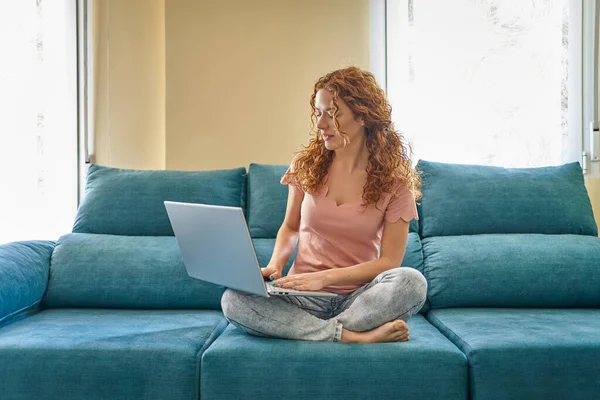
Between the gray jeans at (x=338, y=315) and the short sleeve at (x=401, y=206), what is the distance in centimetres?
21

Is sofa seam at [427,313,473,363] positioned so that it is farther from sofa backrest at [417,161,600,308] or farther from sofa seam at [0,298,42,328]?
sofa seam at [0,298,42,328]

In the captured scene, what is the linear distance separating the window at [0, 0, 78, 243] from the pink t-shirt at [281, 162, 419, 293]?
1.28 metres

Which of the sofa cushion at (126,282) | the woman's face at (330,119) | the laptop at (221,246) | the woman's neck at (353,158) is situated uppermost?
the woman's face at (330,119)

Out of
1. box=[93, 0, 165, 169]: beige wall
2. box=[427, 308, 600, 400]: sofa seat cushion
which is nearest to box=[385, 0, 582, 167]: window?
box=[93, 0, 165, 169]: beige wall

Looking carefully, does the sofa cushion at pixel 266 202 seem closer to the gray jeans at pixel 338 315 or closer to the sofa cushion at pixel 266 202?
the sofa cushion at pixel 266 202

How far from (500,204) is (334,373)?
1.17 meters

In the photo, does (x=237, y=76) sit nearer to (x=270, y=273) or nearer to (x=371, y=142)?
(x=371, y=142)

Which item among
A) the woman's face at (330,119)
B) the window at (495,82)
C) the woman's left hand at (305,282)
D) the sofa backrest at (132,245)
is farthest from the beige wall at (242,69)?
the woman's left hand at (305,282)

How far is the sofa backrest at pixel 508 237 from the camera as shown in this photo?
94.3 inches

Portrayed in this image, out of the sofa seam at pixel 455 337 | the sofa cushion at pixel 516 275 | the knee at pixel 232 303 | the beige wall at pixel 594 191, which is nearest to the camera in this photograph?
the sofa seam at pixel 455 337

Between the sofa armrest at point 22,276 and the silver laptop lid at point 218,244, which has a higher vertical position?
the silver laptop lid at point 218,244

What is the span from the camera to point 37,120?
9.23 ft

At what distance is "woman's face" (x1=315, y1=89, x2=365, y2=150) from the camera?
213 centimetres

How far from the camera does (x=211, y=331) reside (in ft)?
6.73
